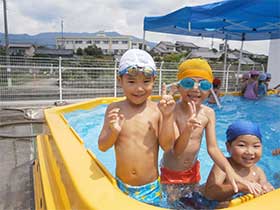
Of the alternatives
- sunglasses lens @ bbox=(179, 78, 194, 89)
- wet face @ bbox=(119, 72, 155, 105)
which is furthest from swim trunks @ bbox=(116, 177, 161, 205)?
sunglasses lens @ bbox=(179, 78, 194, 89)

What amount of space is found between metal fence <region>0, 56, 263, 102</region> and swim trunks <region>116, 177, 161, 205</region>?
7.06 m

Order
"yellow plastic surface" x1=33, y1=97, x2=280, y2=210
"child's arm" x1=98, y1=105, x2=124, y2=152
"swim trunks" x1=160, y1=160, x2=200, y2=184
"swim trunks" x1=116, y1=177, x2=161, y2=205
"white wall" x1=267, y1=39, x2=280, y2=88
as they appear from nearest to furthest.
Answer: "yellow plastic surface" x1=33, y1=97, x2=280, y2=210 → "child's arm" x1=98, y1=105, x2=124, y2=152 → "swim trunks" x1=116, y1=177, x2=161, y2=205 → "swim trunks" x1=160, y1=160, x2=200, y2=184 → "white wall" x1=267, y1=39, x2=280, y2=88

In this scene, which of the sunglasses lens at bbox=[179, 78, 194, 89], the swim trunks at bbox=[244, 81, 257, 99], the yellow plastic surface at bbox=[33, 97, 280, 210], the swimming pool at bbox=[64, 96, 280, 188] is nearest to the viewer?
the yellow plastic surface at bbox=[33, 97, 280, 210]

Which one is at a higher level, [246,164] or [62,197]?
[246,164]

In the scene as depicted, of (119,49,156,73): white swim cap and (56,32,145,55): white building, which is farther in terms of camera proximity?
(56,32,145,55): white building

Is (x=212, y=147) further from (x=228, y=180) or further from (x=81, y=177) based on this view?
(x=81, y=177)

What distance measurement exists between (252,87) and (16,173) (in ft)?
23.3

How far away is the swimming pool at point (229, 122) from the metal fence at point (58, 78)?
2964 millimetres

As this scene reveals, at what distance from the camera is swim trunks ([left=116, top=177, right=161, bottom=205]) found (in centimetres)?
173

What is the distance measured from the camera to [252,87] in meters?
8.34

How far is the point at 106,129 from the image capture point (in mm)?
1631

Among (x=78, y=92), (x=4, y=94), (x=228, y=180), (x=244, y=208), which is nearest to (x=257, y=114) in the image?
(x=78, y=92)

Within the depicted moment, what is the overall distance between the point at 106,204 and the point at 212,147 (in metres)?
1.10

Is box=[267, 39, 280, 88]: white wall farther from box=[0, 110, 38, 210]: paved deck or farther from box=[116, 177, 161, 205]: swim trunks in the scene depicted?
box=[116, 177, 161, 205]: swim trunks
